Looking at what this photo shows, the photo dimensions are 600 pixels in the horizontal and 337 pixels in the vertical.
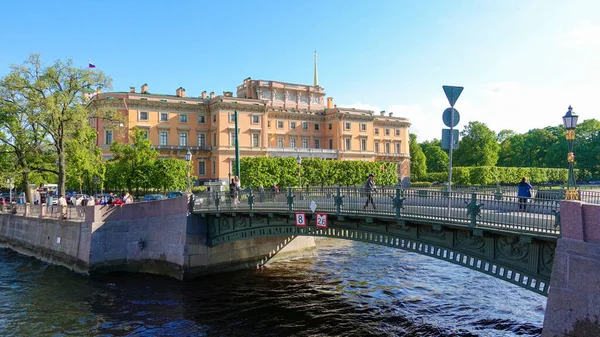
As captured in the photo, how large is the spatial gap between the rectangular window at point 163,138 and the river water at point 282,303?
1783 inches

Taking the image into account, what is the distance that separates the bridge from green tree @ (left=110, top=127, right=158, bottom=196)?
98.5ft

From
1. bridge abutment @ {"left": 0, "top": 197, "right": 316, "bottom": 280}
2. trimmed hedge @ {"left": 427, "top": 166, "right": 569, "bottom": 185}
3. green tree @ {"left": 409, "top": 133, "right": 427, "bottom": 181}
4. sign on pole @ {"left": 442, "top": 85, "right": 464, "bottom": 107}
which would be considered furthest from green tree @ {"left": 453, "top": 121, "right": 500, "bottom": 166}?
sign on pole @ {"left": 442, "top": 85, "right": 464, "bottom": 107}

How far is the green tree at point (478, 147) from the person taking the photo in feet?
283

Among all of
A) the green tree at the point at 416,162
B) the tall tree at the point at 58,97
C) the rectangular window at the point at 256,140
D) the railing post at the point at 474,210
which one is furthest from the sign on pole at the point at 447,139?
the green tree at the point at 416,162

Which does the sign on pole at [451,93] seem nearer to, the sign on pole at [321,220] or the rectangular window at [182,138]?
the sign on pole at [321,220]

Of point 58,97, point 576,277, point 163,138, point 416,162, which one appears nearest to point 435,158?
point 416,162

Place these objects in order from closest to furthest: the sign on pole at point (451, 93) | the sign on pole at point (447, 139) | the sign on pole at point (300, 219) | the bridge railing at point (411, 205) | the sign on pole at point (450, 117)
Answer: the bridge railing at point (411, 205) < the sign on pole at point (447, 139) < the sign on pole at point (450, 117) < the sign on pole at point (451, 93) < the sign on pole at point (300, 219)

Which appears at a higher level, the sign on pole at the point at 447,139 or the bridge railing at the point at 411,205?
the sign on pole at the point at 447,139

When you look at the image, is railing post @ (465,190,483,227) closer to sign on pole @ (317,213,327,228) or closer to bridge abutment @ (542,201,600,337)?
bridge abutment @ (542,201,600,337)

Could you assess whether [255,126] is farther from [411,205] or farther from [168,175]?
[411,205]

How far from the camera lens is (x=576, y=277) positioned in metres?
8.52

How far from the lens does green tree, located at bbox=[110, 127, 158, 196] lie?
4731 centimetres

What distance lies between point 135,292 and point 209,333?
6.30m

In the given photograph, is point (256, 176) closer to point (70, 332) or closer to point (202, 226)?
point (202, 226)
